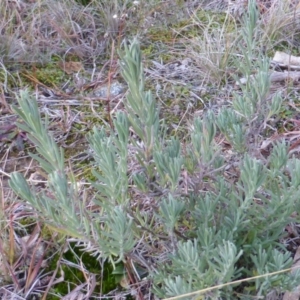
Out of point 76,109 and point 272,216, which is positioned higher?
point 272,216

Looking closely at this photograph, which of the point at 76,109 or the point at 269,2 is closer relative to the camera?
the point at 76,109

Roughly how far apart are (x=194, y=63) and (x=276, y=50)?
1.29 feet

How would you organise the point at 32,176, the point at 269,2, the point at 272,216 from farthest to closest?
1. the point at 269,2
2. the point at 32,176
3. the point at 272,216

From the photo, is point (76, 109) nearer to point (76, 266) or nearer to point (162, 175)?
point (76, 266)

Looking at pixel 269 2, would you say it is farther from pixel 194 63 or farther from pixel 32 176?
pixel 32 176

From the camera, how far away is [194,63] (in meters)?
2.34

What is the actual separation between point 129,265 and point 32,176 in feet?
1.67

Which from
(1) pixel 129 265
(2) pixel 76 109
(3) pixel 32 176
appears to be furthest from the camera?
(2) pixel 76 109

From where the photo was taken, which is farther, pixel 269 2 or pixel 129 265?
pixel 269 2

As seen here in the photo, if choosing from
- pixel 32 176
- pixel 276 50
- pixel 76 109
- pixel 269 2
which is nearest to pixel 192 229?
pixel 32 176

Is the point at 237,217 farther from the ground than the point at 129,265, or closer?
farther from the ground

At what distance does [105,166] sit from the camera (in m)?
1.11

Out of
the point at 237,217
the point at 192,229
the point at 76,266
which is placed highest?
the point at 237,217

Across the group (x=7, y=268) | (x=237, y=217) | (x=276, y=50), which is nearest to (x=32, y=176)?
(x=7, y=268)
